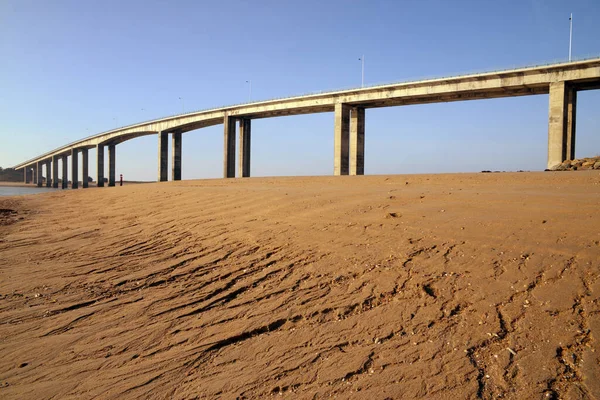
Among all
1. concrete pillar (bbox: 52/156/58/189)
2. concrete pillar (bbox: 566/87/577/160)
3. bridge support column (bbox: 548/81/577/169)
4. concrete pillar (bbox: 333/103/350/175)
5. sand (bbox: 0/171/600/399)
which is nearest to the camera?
sand (bbox: 0/171/600/399)

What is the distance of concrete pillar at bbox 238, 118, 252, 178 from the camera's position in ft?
134

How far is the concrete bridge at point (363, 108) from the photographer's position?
23000 millimetres

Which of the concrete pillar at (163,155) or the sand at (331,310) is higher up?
the concrete pillar at (163,155)

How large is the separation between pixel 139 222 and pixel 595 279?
26.0ft

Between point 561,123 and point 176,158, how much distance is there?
133 ft

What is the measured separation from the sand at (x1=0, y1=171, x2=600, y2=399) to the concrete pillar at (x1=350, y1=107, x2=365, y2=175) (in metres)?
25.6

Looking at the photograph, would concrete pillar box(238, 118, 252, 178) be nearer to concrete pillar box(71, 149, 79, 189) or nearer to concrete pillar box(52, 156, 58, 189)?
concrete pillar box(71, 149, 79, 189)

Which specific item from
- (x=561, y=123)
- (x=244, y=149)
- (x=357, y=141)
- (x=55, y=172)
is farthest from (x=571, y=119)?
(x=55, y=172)

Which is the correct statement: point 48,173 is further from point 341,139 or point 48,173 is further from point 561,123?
point 561,123

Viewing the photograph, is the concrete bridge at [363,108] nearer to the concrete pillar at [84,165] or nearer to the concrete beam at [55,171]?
the concrete pillar at [84,165]

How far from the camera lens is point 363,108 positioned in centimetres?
3275

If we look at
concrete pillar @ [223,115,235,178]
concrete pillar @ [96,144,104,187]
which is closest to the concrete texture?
concrete pillar @ [96,144,104,187]

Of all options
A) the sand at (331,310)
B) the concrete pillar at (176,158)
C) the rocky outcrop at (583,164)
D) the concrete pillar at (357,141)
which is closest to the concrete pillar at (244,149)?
the concrete pillar at (176,158)

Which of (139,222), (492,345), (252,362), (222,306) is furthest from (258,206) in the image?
(492,345)
